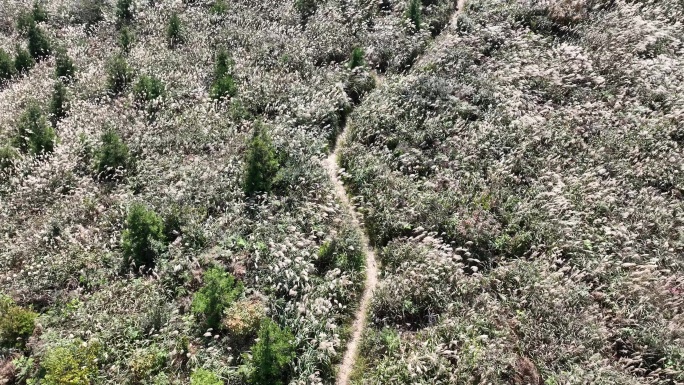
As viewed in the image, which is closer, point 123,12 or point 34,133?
point 34,133

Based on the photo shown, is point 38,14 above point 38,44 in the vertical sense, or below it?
above

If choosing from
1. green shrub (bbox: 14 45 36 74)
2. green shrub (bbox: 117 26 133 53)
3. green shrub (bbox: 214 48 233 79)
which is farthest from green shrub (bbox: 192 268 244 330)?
green shrub (bbox: 14 45 36 74)

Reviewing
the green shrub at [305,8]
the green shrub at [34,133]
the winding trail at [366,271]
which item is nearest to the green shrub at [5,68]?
the green shrub at [34,133]

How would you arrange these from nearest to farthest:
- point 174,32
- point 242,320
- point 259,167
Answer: point 242,320, point 259,167, point 174,32

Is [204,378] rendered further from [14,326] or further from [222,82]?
[222,82]

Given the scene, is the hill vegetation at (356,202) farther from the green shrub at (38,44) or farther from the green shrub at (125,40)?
the green shrub at (125,40)

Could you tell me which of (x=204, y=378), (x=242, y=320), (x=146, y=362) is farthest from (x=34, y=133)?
(x=204, y=378)
